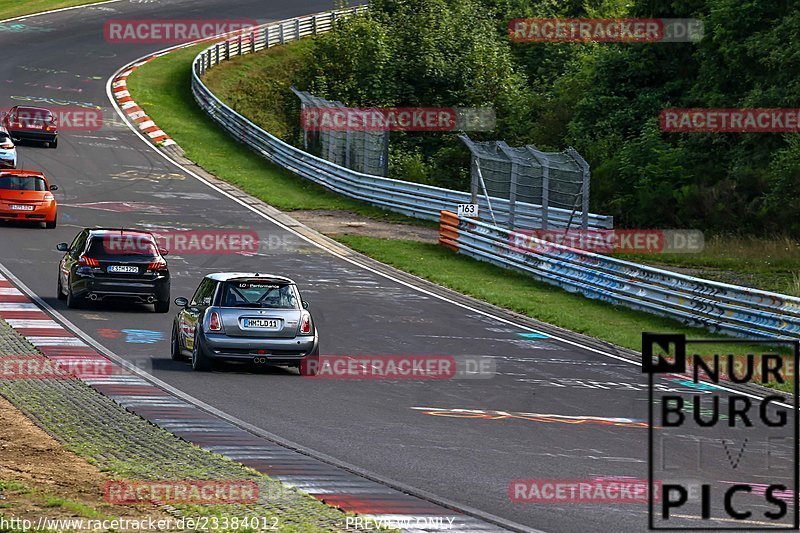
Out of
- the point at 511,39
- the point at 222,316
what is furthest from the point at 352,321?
the point at 511,39

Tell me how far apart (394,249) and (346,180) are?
330 inches

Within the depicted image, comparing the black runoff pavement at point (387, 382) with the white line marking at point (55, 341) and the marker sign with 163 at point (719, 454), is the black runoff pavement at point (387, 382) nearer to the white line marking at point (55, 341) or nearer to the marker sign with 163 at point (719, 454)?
the marker sign with 163 at point (719, 454)

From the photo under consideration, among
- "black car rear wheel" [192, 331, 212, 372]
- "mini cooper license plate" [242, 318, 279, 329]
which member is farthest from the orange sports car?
"mini cooper license plate" [242, 318, 279, 329]

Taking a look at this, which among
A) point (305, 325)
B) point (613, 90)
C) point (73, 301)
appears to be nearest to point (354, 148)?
point (613, 90)

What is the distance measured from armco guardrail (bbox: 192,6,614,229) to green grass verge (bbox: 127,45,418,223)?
0.33m

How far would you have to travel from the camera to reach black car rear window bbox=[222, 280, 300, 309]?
57.5ft

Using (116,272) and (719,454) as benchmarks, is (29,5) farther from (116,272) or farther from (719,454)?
(719,454)

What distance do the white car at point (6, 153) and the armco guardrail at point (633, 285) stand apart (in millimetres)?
13619

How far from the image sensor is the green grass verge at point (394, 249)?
79.1 feet

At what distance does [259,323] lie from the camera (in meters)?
17.3

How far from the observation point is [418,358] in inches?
760

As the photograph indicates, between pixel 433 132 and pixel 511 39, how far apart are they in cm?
1042
